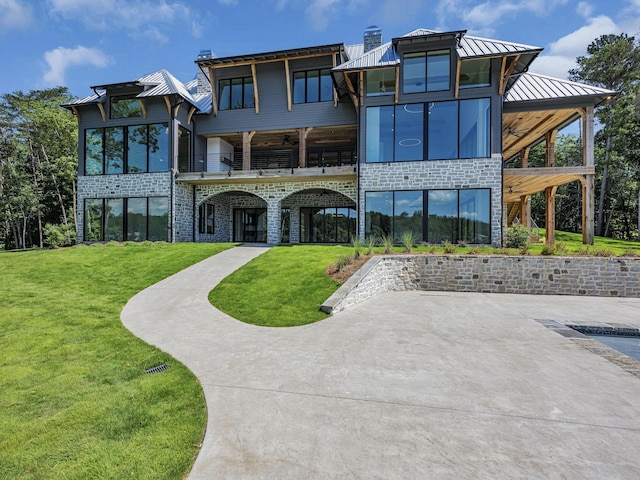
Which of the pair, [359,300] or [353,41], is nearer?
[359,300]

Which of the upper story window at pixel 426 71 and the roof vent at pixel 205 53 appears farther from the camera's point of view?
the roof vent at pixel 205 53

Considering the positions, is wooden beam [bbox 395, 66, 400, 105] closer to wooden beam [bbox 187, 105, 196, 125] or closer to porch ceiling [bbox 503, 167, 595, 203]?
porch ceiling [bbox 503, 167, 595, 203]

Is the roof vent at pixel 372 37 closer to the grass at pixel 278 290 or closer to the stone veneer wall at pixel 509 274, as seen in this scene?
the grass at pixel 278 290

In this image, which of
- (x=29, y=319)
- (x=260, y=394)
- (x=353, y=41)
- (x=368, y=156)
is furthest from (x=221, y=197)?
(x=260, y=394)

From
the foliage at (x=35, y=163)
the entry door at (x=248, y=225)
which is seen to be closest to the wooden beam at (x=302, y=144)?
the entry door at (x=248, y=225)

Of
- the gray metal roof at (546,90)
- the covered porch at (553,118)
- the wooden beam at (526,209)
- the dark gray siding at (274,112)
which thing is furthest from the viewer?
the wooden beam at (526,209)

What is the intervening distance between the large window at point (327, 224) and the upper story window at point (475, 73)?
8.74 metres

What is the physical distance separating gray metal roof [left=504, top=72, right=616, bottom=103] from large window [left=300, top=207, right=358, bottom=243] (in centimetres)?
992

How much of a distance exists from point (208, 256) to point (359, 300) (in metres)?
7.57

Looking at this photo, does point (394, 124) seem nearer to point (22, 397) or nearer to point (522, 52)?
point (522, 52)

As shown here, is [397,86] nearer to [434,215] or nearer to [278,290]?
[434,215]

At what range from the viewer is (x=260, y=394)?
3.58 metres

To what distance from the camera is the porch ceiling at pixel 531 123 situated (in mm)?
15211

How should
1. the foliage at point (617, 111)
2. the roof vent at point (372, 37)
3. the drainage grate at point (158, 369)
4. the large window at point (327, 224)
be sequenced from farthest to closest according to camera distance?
the foliage at point (617, 111) → the large window at point (327, 224) → the roof vent at point (372, 37) → the drainage grate at point (158, 369)
